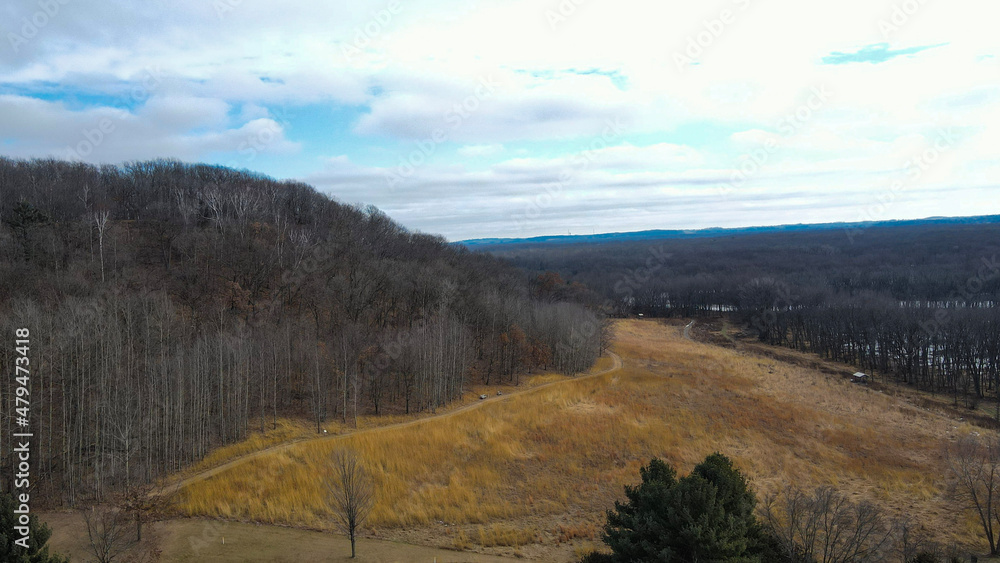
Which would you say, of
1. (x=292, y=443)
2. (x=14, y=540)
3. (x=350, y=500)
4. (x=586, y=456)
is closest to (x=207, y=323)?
(x=292, y=443)

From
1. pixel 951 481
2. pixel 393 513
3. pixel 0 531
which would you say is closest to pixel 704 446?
pixel 951 481

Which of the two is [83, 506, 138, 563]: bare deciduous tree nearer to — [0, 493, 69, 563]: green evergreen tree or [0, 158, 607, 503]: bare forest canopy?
[0, 493, 69, 563]: green evergreen tree

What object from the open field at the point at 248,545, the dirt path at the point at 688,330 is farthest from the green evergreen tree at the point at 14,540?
the dirt path at the point at 688,330

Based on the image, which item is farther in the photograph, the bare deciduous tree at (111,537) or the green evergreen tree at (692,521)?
the bare deciduous tree at (111,537)

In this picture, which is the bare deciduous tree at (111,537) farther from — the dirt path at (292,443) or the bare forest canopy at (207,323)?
the dirt path at (292,443)

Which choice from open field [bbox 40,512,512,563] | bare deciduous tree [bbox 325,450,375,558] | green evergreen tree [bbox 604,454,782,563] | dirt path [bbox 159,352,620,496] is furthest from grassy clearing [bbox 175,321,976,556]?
green evergreen tree [bbox 604,454,782,563]
